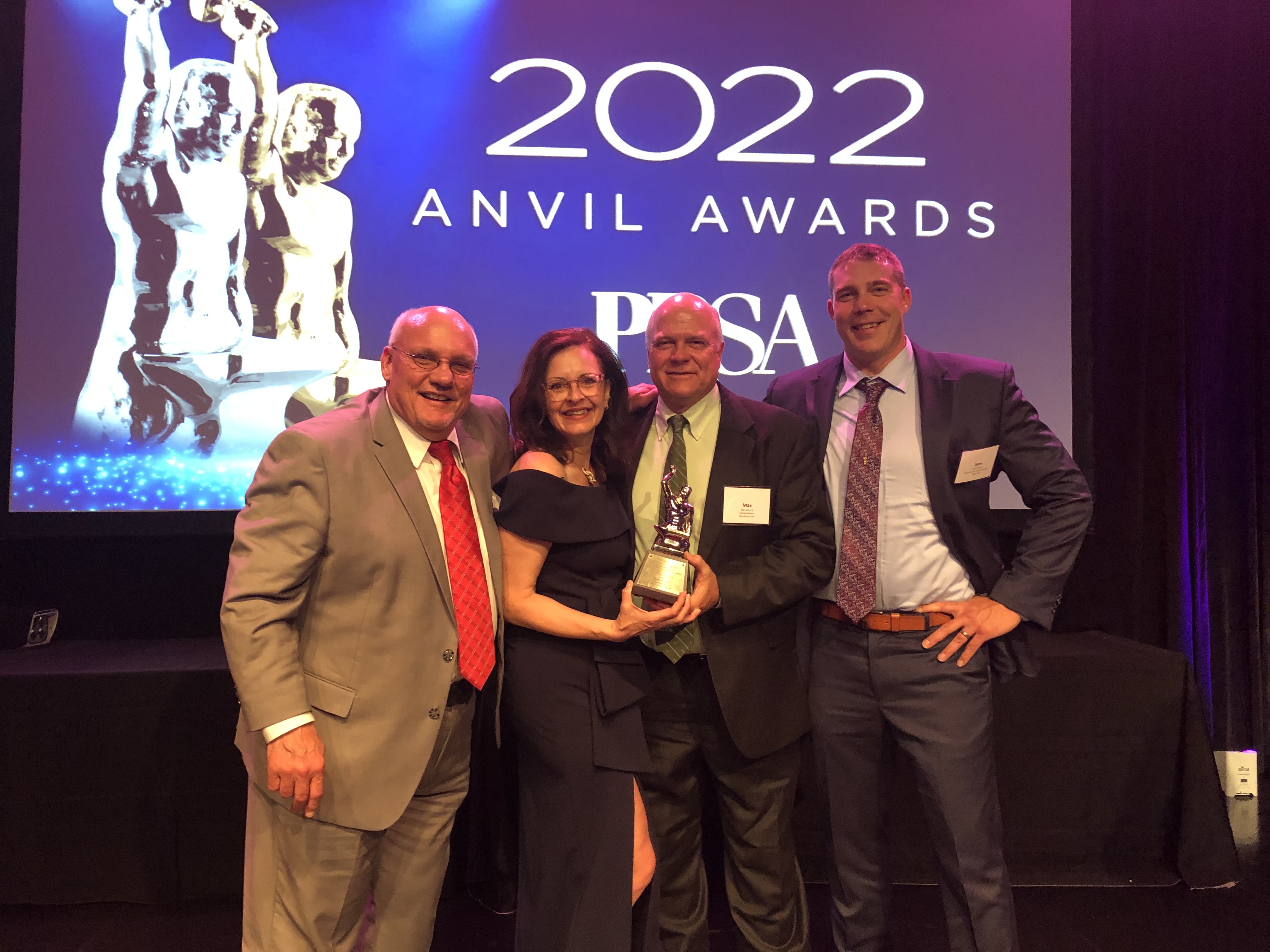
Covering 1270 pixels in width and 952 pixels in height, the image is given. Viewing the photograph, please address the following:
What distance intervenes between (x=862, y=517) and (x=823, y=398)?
1.18 feet

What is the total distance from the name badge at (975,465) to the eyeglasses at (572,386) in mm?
956

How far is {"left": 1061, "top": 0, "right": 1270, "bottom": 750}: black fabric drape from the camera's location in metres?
3.49

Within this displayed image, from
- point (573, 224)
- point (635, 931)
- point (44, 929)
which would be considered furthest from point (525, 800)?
point (573, 224)

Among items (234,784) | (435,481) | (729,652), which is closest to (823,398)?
(729,652)

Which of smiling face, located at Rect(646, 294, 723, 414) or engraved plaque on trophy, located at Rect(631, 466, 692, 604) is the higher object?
smiling face, located at Rect(646, 294, 723, 414)

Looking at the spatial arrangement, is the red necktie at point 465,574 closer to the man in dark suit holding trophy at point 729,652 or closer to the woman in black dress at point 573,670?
the woman in black dress at point 573,670

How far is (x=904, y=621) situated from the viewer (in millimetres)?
1886

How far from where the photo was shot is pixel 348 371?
10.1 feet

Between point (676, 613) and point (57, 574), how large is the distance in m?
3.01

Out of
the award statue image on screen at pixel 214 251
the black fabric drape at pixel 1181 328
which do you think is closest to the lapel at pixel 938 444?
the black fabric drape at pixel 1181 328

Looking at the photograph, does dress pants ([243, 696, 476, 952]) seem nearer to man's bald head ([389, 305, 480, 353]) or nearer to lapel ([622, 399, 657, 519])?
lapel ([622, 399, 657, 519])

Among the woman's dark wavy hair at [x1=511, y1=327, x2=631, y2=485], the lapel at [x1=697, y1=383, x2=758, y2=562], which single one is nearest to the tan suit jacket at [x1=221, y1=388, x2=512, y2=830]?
the woman's dark wavy hair at [x1=511, y1=327, x2=631, y2=485]

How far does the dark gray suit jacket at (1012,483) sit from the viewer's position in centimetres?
190

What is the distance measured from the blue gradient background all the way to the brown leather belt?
151 centimetres
